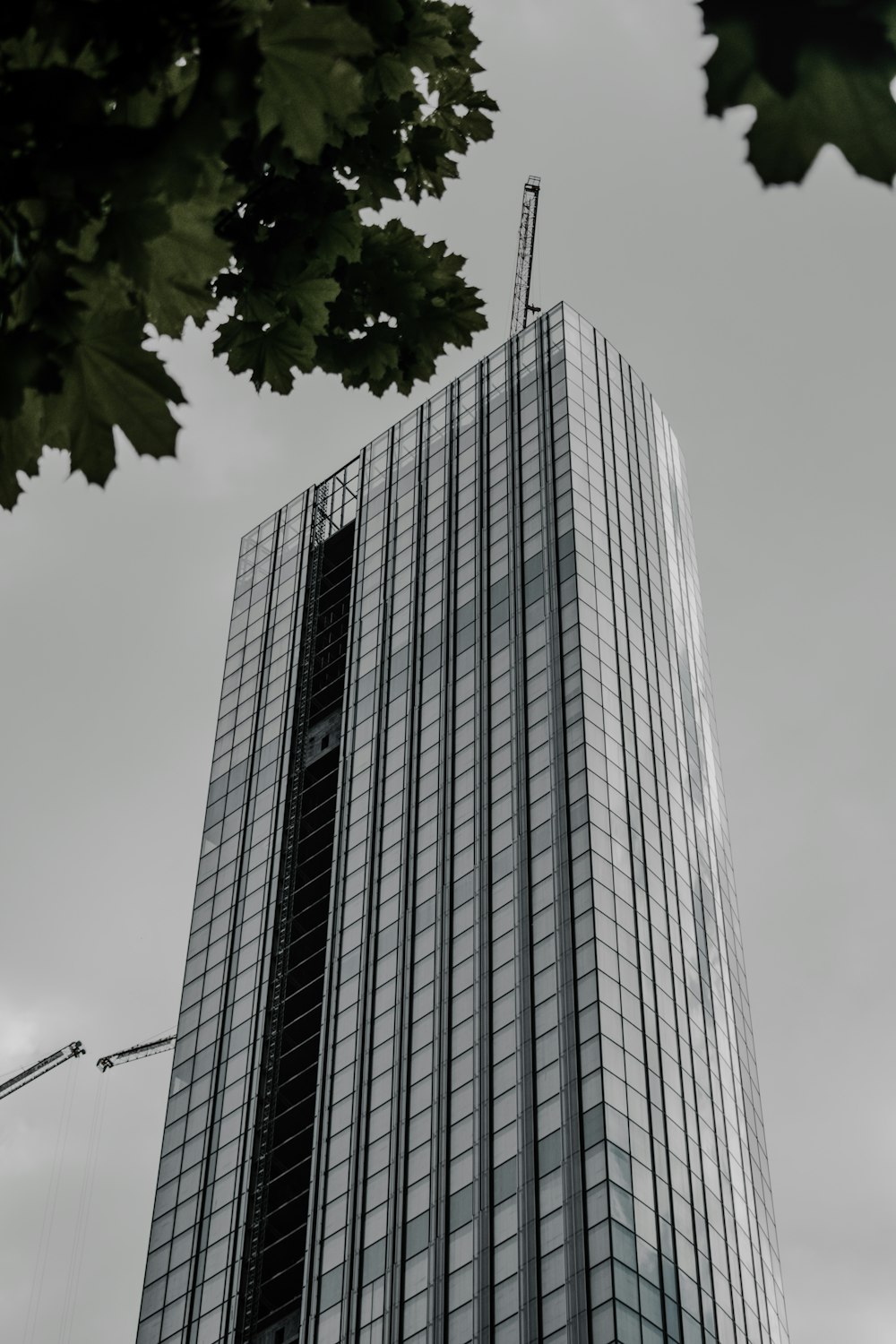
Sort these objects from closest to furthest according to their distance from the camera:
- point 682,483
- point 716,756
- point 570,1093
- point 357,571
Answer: point 570,1093, point 716,756, point 357,571, point 682,483

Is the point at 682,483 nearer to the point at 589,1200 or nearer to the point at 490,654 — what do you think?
the point at 490,654

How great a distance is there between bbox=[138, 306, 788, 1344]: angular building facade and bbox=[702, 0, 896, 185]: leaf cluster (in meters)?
49.7

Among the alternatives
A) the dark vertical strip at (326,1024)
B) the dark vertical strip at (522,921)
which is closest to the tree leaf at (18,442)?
the dark vertical strip at (522,921)

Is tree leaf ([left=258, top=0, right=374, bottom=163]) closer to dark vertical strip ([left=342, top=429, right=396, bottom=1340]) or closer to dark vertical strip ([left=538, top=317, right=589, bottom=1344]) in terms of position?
dark vertical strip ([left=538, top=317, right=589, bottom=1344])

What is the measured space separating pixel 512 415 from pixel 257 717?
20.4m

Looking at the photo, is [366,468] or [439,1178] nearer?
[439,1178]

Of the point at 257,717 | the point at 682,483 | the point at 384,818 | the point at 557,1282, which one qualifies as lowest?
the point at 557,1282

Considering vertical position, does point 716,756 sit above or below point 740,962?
above

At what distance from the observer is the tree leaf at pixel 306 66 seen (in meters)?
3.45

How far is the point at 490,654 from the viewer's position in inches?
2931

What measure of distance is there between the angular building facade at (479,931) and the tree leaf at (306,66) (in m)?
49.5

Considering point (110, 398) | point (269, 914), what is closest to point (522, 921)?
point (269, 914)

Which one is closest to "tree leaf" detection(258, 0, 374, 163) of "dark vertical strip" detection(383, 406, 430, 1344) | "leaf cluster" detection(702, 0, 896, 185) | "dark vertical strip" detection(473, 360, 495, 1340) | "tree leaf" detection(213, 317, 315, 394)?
"leaf cluster" detection(702, 0, 896, 185)

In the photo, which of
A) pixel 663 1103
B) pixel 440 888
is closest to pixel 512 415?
pixel 440 888
